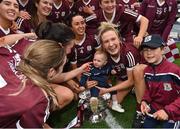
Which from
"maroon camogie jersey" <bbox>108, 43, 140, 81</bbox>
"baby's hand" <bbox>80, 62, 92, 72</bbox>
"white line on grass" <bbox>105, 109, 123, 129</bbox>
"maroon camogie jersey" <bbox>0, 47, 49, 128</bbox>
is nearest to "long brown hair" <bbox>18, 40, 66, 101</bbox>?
"maroon camogie jersey" <bbox>0, 47, 49, 128</bbox>

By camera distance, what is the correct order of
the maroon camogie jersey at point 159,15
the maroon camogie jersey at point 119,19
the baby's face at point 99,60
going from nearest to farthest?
the baby's face at point 99,60 → the maroon camogie jersey at point 119,19 → the maroon camogie jersey at point 159,15

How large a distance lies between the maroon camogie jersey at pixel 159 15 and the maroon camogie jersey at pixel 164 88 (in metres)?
1.83

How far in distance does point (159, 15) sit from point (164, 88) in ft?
6.98

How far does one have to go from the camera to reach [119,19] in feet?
15.5

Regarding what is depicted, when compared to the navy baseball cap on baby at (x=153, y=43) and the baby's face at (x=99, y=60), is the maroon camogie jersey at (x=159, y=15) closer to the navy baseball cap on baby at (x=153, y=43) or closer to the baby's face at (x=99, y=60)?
the baby's face at (x=99, y=60)

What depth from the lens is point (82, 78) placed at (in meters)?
3.99

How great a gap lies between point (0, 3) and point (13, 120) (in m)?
1.86

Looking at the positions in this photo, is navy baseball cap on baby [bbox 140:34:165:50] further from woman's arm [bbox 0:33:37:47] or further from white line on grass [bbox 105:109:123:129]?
woman's arm [bbox 0:33:37:47]

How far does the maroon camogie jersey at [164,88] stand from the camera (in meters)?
3.14

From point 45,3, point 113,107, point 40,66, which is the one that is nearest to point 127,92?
point 113,107

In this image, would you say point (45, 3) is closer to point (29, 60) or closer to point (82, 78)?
point (82, 78)

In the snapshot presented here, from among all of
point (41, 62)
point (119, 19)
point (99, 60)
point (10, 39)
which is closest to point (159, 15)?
point (119, 19)

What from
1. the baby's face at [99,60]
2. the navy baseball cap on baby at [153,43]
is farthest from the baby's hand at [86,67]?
the navy baseball cap on baby at [153,43]

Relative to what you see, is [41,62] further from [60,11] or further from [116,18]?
[60,11]
